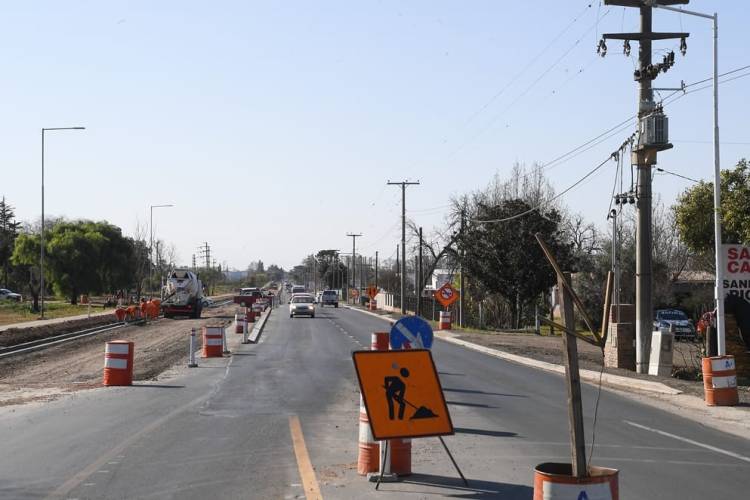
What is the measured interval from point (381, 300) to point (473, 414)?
88.4 meters

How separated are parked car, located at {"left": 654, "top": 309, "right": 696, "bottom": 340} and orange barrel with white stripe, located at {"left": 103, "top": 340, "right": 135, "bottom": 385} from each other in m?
34.5

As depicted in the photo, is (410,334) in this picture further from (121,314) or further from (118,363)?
(121,314)

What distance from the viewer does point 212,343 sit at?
2867 centimetres

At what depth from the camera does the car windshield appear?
49.7 meters

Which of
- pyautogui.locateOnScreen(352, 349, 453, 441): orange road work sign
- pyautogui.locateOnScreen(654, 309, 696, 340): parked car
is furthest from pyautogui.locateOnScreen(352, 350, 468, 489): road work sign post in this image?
pyautogui.locateOnScreen(654, 309, 696, 340): parked car

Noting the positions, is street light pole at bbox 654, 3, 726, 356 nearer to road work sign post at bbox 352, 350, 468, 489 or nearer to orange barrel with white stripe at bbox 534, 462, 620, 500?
road work sign post at bbox 352, 350, 468, 489

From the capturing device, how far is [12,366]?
87.1 ft

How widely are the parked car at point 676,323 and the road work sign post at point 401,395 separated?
4078cm

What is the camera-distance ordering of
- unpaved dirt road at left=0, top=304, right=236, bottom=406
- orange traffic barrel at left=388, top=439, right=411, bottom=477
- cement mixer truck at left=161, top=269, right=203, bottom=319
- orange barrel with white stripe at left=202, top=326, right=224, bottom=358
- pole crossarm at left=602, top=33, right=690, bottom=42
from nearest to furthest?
orange traffic barrel at left=388, top=439, right=411, bottom=477 → unpaved dirt road at left=0, top=304, right=236, bottom=406 → pole crossarm at left=602, top=33, right=690, bottom=42 → orange barrel with white stripe at left=202, top=326, right=224, bottom=358 → cement mixer truck at left=161, top=269, right=203, bottom=319

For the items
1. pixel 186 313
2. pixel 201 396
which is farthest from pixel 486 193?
pixel 201 396

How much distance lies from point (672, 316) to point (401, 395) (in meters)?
43.9

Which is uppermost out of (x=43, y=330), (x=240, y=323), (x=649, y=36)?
(x=649, y=36)

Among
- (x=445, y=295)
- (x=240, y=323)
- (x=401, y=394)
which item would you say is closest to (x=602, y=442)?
(x=401, y=394)

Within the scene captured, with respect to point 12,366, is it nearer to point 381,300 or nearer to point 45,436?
point 45,436
